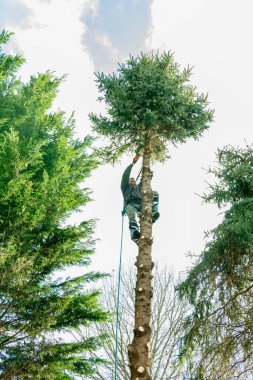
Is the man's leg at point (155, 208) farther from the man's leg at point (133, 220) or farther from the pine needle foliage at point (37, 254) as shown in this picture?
the pine needle foliage at point (37, 254)

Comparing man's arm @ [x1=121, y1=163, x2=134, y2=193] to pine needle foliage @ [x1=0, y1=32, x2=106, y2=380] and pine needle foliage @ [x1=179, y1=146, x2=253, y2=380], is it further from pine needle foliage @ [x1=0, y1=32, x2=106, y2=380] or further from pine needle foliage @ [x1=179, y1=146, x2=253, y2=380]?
pine needle foliage @ [x1=179, y1=146, x2=253, y2=380]

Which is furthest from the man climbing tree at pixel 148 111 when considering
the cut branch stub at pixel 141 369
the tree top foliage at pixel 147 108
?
the cut branch stub at pixel 141 369

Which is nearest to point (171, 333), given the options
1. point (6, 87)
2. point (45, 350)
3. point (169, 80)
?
point (45, 350)

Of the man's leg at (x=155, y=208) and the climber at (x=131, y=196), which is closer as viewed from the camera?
the man's leg at (x=155, y=208)

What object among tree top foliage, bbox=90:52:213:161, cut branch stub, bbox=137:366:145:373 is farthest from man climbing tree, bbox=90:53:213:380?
cut branch stub, bbox=137:366:145:373

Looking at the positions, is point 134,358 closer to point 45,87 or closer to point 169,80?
point 169,80

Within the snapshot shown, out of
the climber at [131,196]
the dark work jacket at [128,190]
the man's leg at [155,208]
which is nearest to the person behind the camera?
the man's leg at [155,208]

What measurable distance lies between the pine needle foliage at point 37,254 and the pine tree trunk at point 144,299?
1195 mm

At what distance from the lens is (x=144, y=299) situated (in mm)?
5148

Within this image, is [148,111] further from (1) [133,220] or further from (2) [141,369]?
(2) [141,369]

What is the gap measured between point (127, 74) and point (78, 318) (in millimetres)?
5208

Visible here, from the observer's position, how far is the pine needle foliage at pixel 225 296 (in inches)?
192

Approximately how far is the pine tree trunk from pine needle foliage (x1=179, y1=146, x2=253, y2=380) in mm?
677

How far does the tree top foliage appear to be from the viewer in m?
7.14
